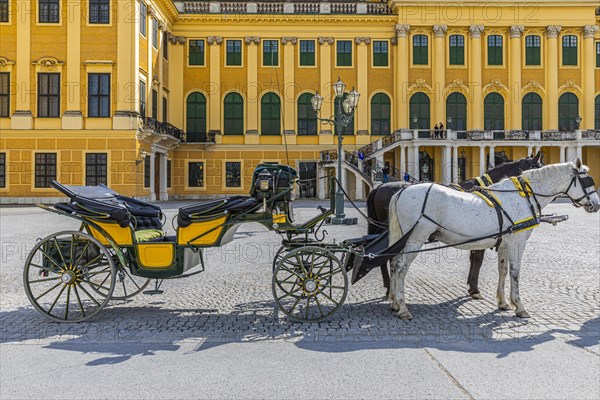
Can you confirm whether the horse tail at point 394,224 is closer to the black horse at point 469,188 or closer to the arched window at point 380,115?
the black horse at point 469,188

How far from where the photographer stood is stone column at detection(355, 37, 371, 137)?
37594mm

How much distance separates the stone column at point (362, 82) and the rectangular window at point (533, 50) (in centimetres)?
1106

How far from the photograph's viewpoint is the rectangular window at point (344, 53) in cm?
3766

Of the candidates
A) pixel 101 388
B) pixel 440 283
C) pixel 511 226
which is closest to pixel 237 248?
pixel 440 283

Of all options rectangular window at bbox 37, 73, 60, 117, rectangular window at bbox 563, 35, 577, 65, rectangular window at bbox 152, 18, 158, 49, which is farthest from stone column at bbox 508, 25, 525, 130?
rectangular window at bbox 37, 73, 60, 117

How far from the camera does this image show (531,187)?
6.32 meters

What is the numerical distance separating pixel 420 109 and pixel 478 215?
32863 mm

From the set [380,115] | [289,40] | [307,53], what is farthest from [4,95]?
[380,115]

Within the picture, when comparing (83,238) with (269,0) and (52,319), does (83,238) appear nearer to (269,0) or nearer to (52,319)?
(52,319)

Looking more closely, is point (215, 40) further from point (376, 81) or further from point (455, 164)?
point (455, 164)

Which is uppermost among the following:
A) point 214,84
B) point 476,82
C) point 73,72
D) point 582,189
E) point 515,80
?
point 515,80

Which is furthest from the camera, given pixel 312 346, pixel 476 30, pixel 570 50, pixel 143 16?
pixel 570 50

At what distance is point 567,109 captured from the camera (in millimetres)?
38094

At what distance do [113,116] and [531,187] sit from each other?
1035 inches
